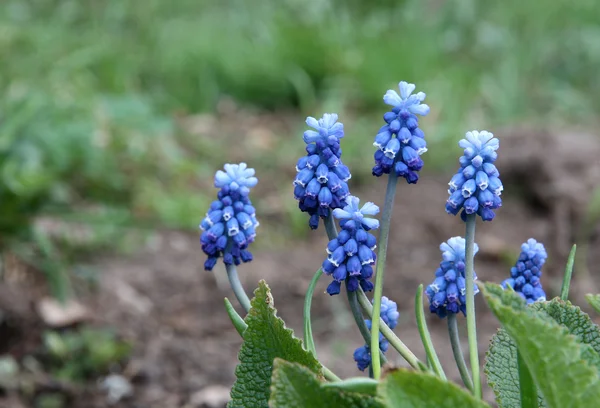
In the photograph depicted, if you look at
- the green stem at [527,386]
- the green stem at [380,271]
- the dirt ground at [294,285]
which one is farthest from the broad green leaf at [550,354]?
the dirt ground at [294,285]

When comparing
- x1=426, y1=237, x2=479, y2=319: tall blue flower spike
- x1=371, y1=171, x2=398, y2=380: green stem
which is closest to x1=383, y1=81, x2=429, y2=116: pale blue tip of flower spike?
x1=371, y1=171, x2=398, y2=380: green stem

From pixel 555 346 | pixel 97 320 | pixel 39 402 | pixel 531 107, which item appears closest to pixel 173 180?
pixel 97 320

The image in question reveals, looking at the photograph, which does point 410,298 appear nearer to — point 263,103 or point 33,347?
point 33,347

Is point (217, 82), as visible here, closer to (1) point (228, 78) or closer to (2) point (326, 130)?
(1) point (228, 78)

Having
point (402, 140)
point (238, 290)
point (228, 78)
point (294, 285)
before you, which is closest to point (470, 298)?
point (402, 140)

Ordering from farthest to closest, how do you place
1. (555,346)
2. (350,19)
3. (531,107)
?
(350,19)
(531,107)
(555,346)

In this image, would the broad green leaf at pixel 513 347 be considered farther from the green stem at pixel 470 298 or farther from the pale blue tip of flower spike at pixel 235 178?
the pale blue tip of flower spike at pixel 235 178
